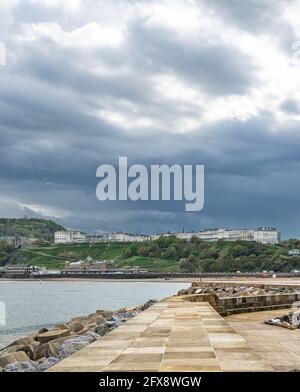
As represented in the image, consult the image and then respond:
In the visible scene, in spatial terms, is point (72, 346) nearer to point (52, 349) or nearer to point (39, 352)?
point (52, 349)

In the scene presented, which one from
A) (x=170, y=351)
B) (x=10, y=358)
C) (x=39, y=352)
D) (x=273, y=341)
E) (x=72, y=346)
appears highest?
(x=170, y=351)

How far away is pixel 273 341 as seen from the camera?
11.0 metres

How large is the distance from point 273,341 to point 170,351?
14.0ft

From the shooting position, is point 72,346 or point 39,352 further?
point 39,352

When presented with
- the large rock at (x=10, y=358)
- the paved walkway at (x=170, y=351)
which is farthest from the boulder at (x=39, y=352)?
the paved walkway at (x=170, y=351)

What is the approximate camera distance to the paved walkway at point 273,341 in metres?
8.47

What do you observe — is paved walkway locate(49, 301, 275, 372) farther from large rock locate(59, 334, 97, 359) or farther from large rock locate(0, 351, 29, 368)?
large rock locate(0, 351, 29, 368)

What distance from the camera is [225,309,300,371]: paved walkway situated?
8.47m

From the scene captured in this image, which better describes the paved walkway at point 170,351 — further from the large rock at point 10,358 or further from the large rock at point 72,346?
the large rock at point 10,358

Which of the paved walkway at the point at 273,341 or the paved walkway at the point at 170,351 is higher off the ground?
the paved walkway at the point at 170,351

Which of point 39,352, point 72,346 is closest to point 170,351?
point 72,346

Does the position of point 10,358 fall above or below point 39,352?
above

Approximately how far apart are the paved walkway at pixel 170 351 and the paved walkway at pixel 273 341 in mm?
569
